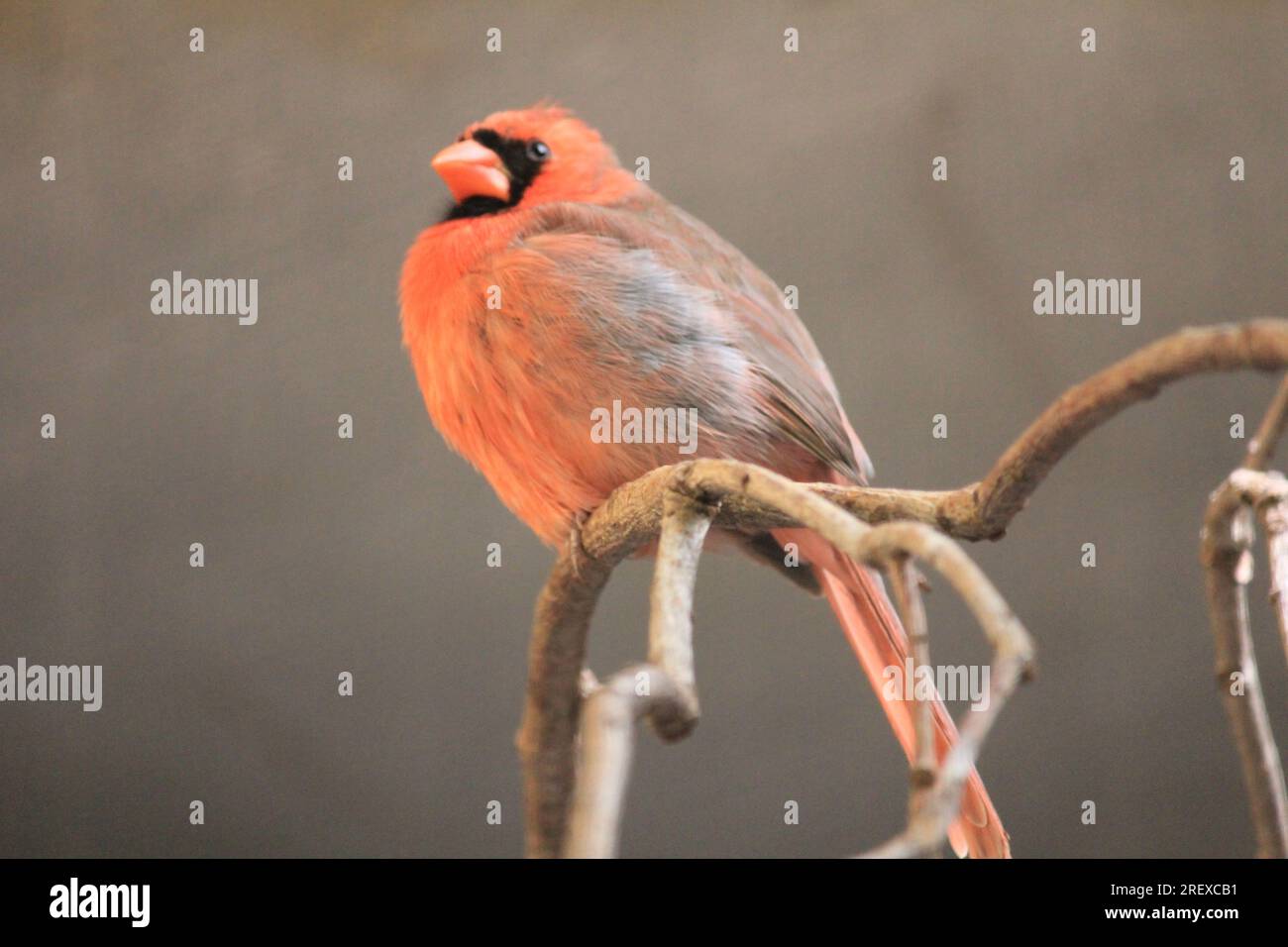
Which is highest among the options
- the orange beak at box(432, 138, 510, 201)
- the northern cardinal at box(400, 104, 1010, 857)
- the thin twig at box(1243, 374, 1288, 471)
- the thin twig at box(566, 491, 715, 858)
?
the orange beak at box(432, 138, 510, 201)

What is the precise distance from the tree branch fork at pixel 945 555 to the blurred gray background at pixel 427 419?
173 cm

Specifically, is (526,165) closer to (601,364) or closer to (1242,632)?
(601,364)

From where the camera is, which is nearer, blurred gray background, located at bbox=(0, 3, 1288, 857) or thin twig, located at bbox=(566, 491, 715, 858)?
thin twig, located at bbox=(566, 491, 715, 858)

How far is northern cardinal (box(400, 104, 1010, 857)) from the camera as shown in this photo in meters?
1.96

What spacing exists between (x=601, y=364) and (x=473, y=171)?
1.57 feet

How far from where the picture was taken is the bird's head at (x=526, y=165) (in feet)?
7.33

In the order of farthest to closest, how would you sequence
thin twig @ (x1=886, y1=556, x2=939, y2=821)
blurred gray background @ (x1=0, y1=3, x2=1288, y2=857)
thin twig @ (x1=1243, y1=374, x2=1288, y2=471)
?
blurred gray background @ (x1=0, y1=3, x2=1288, y2=857) < thin twig @ (x1=1243, y1=374, x2=1288, y2=471) < thin twig @ (x1=886, y1=556, x2=939, y2=821)

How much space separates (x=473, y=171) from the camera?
222 centimetres

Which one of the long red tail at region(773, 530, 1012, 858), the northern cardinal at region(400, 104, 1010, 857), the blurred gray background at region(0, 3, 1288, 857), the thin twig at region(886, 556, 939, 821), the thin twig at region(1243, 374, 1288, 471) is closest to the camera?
the thin twig at region(886, 556, 939, 821)

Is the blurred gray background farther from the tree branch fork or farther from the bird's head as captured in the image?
the tree branch fork

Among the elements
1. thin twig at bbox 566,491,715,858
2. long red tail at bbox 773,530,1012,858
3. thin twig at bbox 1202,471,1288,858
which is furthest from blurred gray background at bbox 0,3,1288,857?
thin twig at bbox 1202,471,1288,858

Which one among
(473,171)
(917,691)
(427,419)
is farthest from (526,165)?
(917,691)
